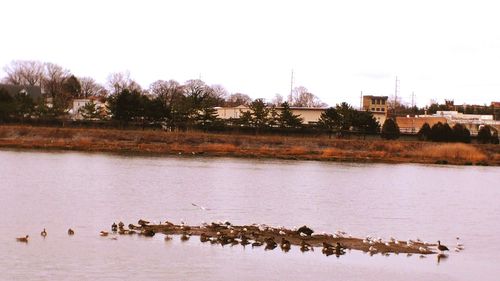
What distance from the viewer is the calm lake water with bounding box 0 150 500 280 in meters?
18.4

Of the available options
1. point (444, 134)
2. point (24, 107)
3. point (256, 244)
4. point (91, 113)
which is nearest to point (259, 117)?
point (91, 113)

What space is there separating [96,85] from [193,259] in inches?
5078

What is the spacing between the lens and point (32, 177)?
3694 centimetres

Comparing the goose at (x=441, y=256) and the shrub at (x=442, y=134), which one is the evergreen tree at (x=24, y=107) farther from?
the goose at (x=441, y=256)

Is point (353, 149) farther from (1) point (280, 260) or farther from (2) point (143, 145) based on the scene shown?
(1) point (280, 260)

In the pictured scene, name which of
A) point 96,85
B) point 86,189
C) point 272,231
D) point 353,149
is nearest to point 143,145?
point 353,149

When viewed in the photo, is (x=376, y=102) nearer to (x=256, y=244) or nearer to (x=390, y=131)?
(x=390, y=131)

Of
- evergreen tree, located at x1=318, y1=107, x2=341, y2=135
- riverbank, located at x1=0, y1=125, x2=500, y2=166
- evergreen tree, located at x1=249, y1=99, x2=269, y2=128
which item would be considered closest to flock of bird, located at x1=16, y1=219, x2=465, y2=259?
riverbank, located at x1=0, y1=125, x2=500, y2=166

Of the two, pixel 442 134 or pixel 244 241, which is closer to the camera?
pixel 244 241

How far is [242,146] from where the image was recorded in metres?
70.4

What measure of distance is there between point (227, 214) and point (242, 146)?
43688 millimetres

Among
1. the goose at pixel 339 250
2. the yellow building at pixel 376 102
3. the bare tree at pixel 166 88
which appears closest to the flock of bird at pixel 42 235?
the goose at pixel 339 250

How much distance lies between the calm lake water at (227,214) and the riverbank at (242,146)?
47.2 ft

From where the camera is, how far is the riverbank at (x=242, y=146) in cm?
6656
